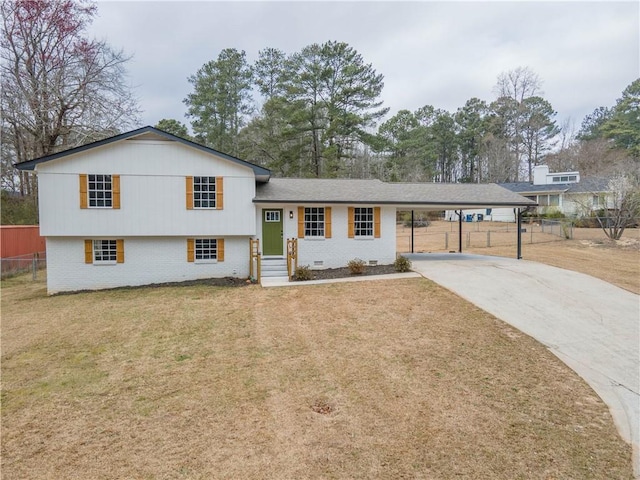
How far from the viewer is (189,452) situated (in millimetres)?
→ 4234

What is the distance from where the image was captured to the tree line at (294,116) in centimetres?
2141

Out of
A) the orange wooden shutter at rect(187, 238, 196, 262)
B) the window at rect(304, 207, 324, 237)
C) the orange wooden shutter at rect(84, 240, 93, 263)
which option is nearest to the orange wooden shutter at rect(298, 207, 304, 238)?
the window at rect(304, 207, 324, 237)

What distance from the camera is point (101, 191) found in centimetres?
1302

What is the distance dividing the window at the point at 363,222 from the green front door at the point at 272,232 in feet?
10.5

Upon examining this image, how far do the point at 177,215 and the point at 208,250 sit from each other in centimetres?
176

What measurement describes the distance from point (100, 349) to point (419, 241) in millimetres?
23223

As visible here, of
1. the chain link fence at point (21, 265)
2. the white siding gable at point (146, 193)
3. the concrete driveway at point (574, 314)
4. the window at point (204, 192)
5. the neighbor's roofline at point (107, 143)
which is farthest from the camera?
the chain link fence at point (21, 265)

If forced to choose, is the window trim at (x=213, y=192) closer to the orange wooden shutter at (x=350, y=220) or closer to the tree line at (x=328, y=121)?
the orange wooden shutter at (x=350, y=220)

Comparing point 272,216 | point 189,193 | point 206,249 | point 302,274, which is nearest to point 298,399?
point 302,274

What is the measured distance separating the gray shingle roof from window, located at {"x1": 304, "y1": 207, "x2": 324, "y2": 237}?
0.58 metres

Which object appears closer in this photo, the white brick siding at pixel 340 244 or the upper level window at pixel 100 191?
the upper level window at pixel 100 191

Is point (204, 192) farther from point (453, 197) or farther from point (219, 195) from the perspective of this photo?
point (453, 197)

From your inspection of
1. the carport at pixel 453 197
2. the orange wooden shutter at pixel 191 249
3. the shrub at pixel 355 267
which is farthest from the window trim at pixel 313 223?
the orange wooden shutter at pixel 191 249

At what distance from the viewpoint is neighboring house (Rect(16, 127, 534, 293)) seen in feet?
42.0
